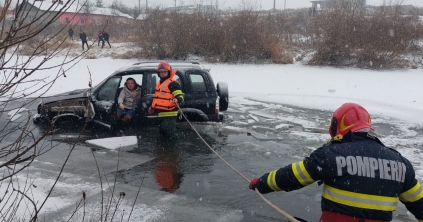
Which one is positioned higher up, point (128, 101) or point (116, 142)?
point (128, 101)

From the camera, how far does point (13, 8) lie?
2.20 metres

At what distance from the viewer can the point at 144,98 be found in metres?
8.77

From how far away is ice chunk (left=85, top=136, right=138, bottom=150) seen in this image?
7891 mm

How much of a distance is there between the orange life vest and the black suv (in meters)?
0.81

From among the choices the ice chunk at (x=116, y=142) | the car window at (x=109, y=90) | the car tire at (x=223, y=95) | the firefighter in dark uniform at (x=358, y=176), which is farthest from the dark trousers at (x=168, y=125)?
the firefighter in dark uniform at (x=358, y=176)

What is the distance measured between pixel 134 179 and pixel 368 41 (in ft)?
64.9

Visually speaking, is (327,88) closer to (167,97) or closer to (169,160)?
(167,97)

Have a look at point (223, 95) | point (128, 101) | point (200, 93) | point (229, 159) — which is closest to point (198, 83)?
point (200, 93)

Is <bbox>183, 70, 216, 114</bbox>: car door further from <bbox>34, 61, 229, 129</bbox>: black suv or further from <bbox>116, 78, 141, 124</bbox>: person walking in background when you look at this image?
<bbox>116, 78, 141, 124</bbox>: person walking in background

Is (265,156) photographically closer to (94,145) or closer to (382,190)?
(94,145)

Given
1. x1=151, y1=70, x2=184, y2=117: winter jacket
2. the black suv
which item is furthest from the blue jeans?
x1=151, y1=70, x2=184, y2=117: winter jacket

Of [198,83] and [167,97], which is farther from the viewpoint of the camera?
[198,83]

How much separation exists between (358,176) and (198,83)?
21.7 feet

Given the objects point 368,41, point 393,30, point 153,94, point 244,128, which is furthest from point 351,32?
point 153,94
